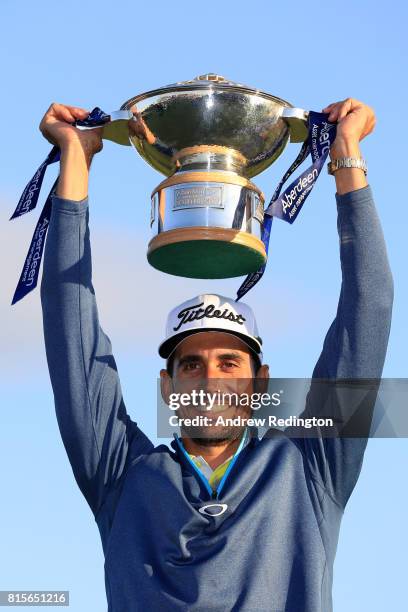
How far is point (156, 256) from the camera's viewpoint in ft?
19.7

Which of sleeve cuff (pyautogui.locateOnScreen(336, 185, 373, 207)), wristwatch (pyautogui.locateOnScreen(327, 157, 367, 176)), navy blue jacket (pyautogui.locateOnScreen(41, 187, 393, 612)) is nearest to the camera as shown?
navy blue jacket (pyautogui.locateOnScreen(41, 187, 393, 612))

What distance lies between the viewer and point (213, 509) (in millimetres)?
5535

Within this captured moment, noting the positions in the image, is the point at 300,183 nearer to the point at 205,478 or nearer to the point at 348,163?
the point at 348,163

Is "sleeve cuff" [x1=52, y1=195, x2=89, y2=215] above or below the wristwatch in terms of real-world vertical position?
below

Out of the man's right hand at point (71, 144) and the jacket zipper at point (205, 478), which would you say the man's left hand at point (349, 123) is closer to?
the man's right hand at point (71, 144)

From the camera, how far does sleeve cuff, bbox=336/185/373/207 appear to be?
5.78 meters

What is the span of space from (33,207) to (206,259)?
1.13m

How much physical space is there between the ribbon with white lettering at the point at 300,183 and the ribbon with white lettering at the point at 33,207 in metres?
1.07

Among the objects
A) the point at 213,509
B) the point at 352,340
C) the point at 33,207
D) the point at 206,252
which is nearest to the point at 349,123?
the point at 206,252

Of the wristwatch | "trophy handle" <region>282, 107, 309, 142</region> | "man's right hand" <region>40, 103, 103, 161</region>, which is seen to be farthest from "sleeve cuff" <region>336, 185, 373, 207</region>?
"man's right hand" <region>40, 103, 103, 161</region>

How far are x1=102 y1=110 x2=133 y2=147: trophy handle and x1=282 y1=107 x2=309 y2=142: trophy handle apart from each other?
33.6 inches

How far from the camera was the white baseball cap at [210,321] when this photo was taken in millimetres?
6074

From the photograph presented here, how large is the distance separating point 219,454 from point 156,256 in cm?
106

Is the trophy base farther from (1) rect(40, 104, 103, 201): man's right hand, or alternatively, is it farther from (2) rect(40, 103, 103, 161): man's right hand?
(2) rect(40, 103, 103, 161): man's right hand
